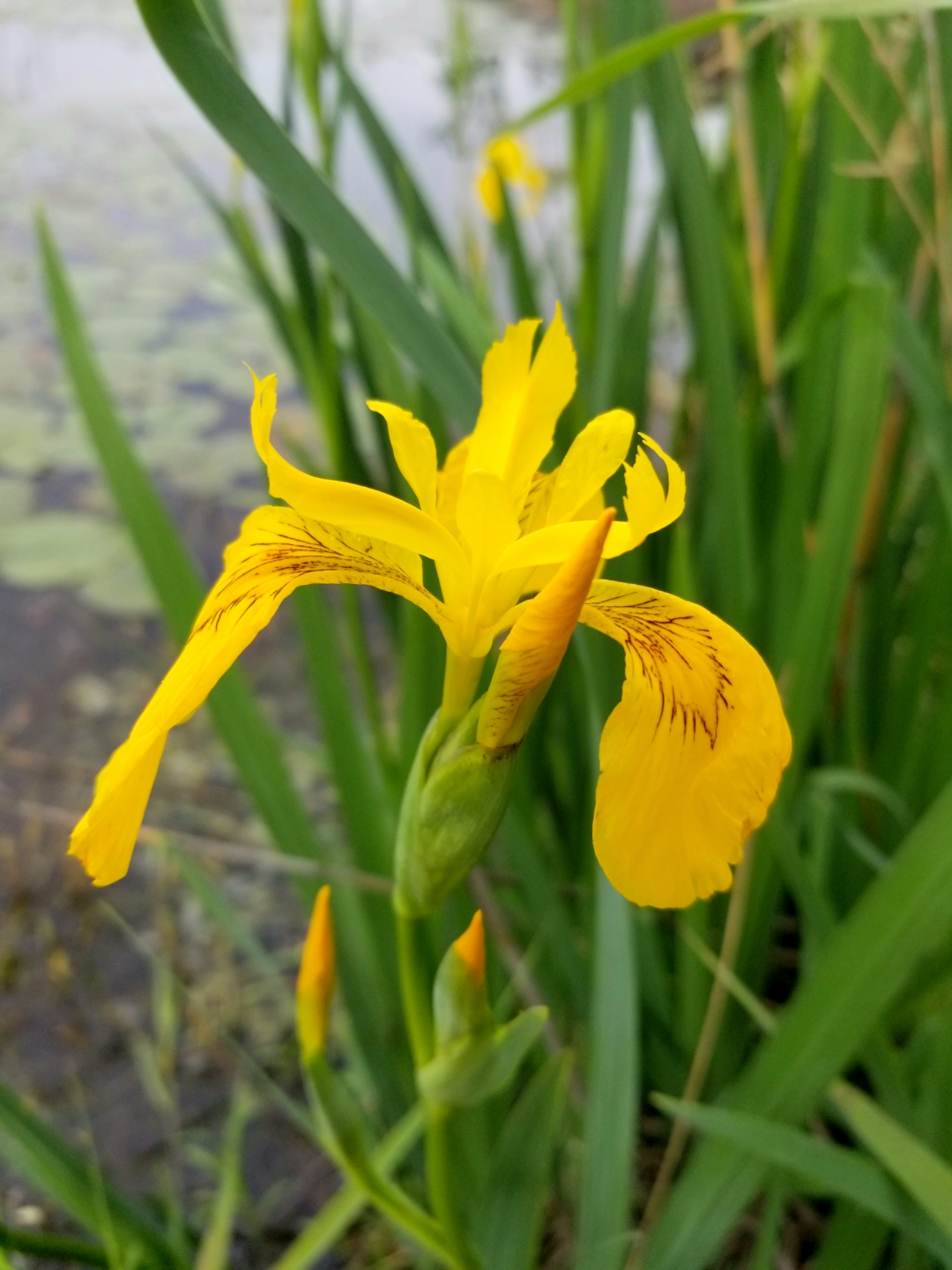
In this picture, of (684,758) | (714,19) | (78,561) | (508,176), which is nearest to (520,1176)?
(684,758)

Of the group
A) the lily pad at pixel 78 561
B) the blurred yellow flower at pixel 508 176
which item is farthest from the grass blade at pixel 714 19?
the lily pad at pixel 78 561

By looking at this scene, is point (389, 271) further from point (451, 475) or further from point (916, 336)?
point (916, 336)

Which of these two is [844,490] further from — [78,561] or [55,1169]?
[78,561]

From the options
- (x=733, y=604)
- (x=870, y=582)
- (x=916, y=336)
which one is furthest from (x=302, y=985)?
(x=870, y=582)

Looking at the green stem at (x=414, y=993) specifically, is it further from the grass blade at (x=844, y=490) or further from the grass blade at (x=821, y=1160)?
the grass blade at (x=844, y=490)

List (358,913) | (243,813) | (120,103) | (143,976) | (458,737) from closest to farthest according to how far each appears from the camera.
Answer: (458,737)
(358,913)
(143,976)
(243,813)
(120,103)

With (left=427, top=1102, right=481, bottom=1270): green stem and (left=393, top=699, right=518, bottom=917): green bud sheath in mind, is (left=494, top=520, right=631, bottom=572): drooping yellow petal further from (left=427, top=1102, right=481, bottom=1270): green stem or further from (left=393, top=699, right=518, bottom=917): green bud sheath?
(left=427, top=1102, right=481, bottom=1270): green stem

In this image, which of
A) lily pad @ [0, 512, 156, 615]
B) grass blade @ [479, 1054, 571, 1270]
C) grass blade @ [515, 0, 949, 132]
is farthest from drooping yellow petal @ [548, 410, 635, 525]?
lily pad @ [0, 512, 156, 615]
